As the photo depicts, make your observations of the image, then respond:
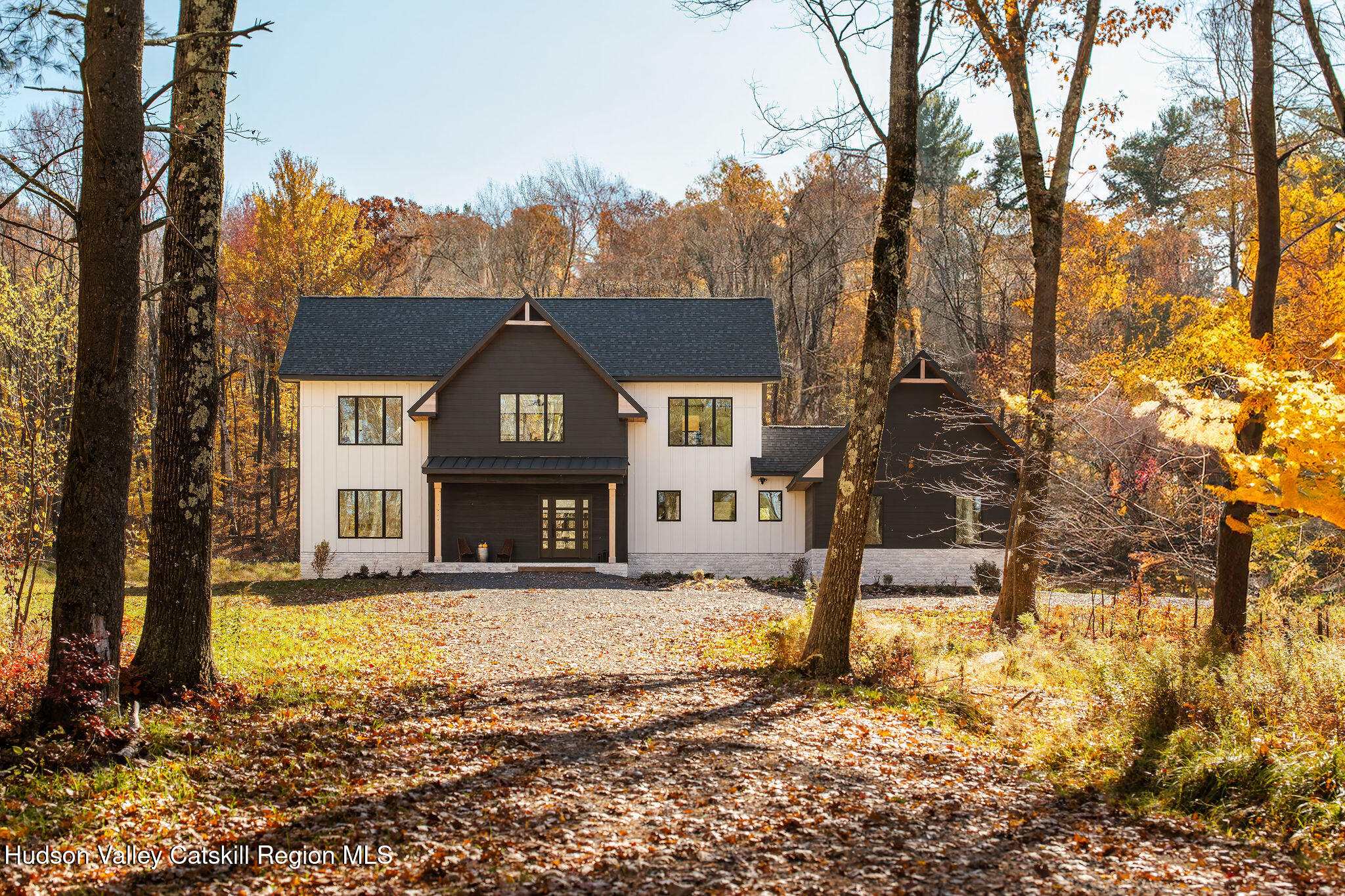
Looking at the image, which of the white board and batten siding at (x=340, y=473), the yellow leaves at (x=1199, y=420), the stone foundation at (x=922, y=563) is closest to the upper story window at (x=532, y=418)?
the white board and batten siding at (x=340, y=473)

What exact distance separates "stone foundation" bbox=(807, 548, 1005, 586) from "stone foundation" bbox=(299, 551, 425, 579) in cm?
1096

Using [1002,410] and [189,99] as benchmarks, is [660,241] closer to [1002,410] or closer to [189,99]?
[1002,410]

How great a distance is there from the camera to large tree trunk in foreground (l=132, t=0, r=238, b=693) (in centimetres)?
772

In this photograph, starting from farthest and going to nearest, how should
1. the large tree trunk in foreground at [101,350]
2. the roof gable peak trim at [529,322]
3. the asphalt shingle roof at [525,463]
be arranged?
the roof gable peak trim at [529,322] → the asphalt shingle roof at [525,463] → the large tree trunk in foreground at [101,350]

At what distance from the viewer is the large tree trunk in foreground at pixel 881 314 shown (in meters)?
9.69

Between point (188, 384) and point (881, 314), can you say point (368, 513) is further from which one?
point (881, 314)

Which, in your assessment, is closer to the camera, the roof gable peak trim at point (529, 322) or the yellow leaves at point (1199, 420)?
the yellow leaves at point (1199, 420)

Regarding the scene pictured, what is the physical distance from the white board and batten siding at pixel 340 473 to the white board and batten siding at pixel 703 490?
5.95 m

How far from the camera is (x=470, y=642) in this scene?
12.7 metres

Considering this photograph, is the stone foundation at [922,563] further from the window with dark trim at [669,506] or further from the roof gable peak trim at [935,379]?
the window with dark trim at [669,506]

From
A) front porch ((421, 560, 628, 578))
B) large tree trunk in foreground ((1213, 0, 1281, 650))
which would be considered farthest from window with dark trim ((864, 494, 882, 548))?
large tree trunk in foreground ((1213, 0, 1281, 650))

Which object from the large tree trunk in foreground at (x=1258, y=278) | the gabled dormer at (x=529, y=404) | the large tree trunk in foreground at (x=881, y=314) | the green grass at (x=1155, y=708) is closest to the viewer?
the green grass at (x=1155, y=708)

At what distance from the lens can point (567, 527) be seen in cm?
2477

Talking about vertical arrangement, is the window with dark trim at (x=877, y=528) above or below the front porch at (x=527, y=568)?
above
